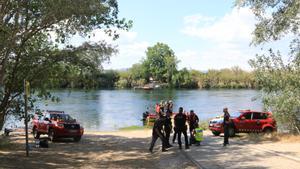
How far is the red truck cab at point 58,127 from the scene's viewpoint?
24344 millimetres

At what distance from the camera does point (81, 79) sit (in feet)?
73.5

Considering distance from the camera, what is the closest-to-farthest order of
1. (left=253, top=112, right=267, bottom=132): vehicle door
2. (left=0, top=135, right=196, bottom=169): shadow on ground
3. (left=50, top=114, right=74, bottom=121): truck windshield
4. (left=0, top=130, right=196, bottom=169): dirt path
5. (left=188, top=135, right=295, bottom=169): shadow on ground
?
(left=188, top=135, right=295, bottom=169): shadow on ground → (left=0, top=130, right=196, bottom=169): dirt path → (left=0, top=135, right=196, bottom=169): shadow on ground → (left=50, top=114, right=74, bottom=121): truck windshield → (left=253, top=112, right=267, bottom=132): vehicle door

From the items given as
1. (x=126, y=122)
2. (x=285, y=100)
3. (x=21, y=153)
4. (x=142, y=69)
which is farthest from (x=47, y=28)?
(x=142, y=69)

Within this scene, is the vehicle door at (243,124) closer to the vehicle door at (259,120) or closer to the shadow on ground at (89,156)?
the vehicle door at (259,120)

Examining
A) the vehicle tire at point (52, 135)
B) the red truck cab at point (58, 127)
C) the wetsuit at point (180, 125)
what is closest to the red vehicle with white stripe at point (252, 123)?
the wetsuit at point (180, 125)

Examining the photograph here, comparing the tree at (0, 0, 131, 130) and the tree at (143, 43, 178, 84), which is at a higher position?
the tree at (143, 43, 178, 84)

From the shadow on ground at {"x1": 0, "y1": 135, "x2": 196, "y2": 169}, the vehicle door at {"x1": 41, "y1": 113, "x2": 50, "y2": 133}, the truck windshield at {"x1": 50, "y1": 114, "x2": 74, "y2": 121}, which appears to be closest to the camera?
the shadow on ground at {"x1": 0, "y1": 135, "x2": 196, "y2": 169}

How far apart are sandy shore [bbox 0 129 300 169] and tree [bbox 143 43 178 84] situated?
119790 millimetres

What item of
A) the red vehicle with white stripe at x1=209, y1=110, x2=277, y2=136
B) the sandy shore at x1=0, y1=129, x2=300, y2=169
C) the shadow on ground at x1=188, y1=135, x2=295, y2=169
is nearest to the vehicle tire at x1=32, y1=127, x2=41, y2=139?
the sandy shore at x1=0, y1=129, x2=300, y2=169

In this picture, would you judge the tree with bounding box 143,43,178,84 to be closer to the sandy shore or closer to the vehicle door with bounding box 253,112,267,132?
the vehicle door with bounding box 253,112,267,132

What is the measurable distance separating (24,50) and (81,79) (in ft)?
10.5

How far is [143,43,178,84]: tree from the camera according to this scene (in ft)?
465

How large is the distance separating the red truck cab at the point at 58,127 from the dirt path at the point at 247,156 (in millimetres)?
8180

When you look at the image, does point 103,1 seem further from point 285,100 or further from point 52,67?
point 285,100
